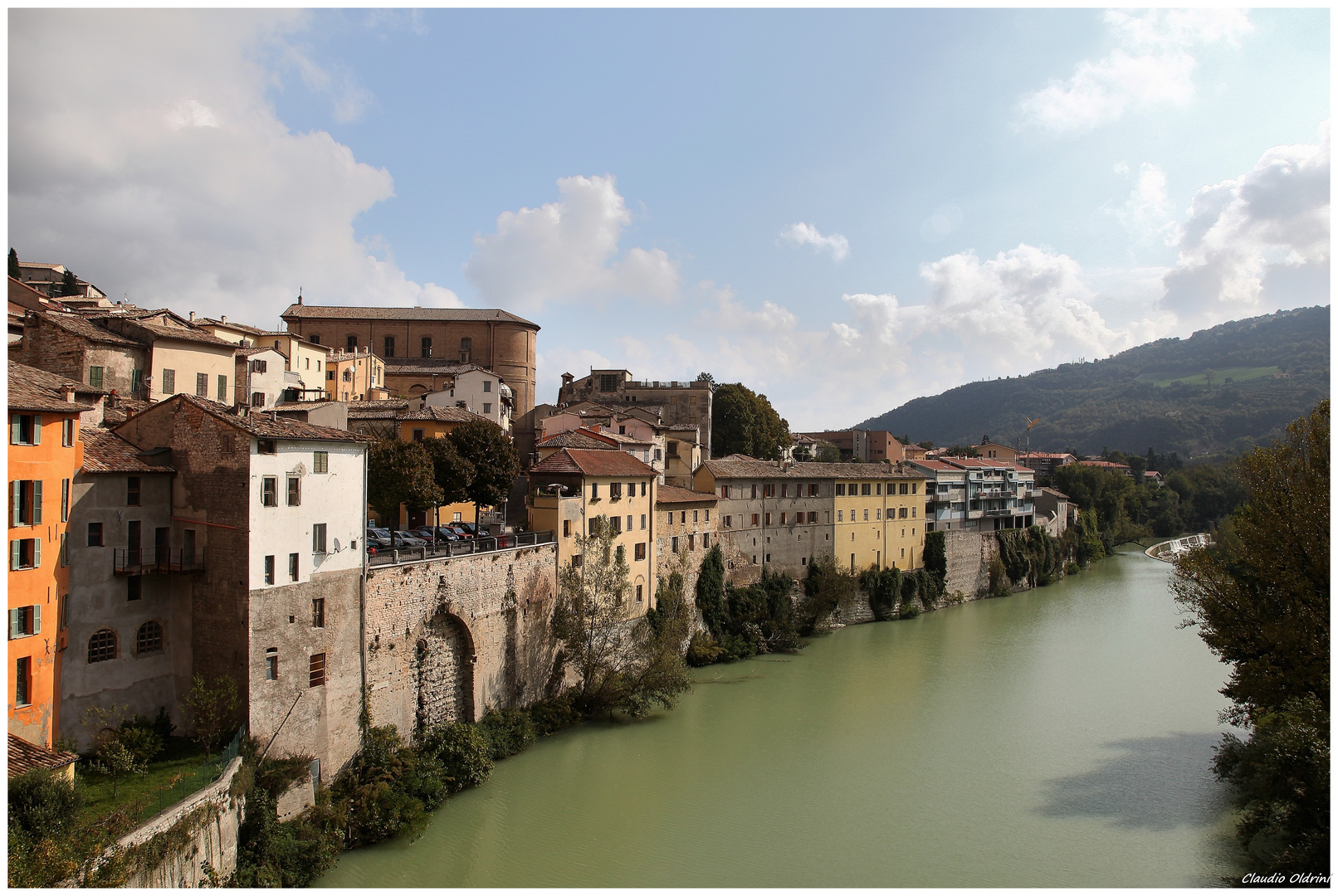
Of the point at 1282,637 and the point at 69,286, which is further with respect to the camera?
the point at 69,286

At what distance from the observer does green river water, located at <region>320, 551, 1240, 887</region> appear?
16.4m

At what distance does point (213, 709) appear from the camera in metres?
15.3

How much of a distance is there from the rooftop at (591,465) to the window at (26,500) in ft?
45.5

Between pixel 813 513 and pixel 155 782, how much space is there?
29.5 metres

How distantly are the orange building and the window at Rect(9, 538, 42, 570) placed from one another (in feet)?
0.04

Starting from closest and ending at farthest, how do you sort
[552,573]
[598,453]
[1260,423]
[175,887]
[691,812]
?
[175,887] → [691,812] → [552,573] → [598,453] → [1260,423]

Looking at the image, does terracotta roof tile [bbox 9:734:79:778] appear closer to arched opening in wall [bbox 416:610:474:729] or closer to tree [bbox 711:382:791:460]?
arched opening in wall [bbox 416:610:474:729]

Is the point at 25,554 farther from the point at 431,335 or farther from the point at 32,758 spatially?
the point at 431,335

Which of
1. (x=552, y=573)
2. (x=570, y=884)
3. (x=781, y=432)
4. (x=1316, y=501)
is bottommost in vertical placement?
(x=570, y=884)

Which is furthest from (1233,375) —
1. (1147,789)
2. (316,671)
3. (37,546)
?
(37,546)

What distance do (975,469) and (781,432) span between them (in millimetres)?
15096

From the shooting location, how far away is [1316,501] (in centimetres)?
1625

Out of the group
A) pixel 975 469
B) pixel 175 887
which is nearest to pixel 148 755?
pixel 175 887

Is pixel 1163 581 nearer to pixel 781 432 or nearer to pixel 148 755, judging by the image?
pixel 781 432
